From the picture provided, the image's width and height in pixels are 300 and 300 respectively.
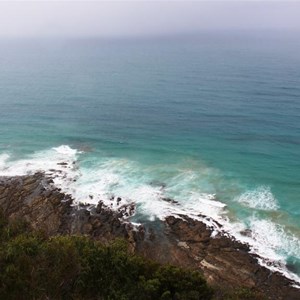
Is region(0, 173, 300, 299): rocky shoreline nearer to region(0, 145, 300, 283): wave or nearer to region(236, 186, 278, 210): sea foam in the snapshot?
region(0, 145, 300, 283): wave

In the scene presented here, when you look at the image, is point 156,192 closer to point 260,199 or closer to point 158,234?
point 158,234

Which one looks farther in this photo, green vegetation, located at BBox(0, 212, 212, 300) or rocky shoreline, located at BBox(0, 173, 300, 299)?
rocky shoreline, located at BBox(0, 173, 300, 299)

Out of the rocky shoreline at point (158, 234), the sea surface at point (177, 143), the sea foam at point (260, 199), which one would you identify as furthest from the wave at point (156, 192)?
the rocky shoreline at point (158, 234)

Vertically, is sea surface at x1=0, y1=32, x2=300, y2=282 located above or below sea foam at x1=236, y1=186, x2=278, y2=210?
above

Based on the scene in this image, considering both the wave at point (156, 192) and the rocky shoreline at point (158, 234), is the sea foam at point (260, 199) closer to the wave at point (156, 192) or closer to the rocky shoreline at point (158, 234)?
the wave at point (156, 192)

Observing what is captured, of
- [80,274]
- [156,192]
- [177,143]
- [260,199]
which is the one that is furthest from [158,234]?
[177,143]

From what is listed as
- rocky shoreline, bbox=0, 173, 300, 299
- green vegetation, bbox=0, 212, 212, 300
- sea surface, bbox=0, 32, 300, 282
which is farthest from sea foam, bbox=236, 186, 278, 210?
green vegetation, bbox=0, 212, 212, 300

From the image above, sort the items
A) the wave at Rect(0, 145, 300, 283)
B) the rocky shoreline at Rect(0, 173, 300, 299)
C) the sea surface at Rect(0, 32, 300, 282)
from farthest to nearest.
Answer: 1. the sea surface at Rect(0, 32, 300, 282)
2. the wave at Rect(0, 145, 300, 283)
3. the rocky shoreline at Rect(0, 173, 300, 299)
